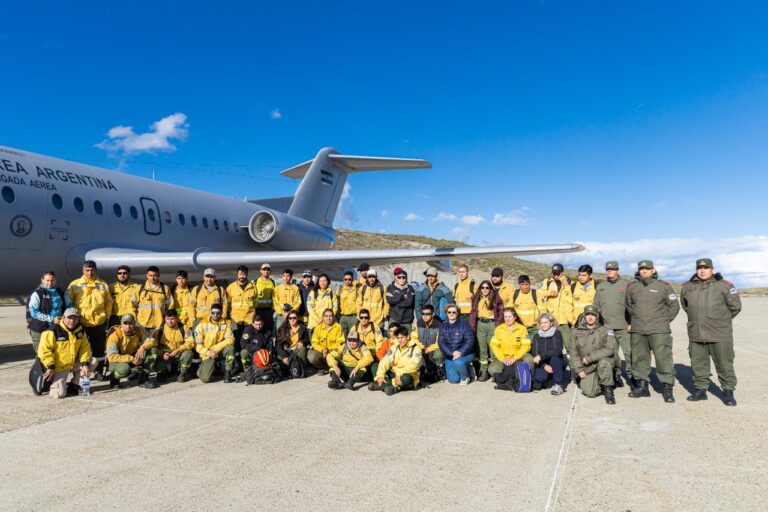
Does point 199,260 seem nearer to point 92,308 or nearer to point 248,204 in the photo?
point 92,308

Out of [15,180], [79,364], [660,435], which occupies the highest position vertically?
[15,180]

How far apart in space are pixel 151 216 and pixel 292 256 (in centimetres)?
356

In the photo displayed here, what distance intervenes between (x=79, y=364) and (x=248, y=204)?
425 inches

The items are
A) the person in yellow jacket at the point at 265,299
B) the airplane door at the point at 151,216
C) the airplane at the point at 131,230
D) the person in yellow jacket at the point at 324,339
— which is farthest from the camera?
the airplane door at the point at 151,216

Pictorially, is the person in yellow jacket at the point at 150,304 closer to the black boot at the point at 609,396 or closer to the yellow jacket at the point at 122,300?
the yellow jacket at the point at 122,300

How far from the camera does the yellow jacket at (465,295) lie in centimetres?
928

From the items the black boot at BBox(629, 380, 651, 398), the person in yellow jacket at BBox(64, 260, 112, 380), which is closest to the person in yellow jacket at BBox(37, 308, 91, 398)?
the person in yellow jacket at BBox(64, 260, 112, 380)

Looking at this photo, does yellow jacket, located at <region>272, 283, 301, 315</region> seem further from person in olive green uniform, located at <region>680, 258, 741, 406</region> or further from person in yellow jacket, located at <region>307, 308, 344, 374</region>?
person in olive green uniform, located at <region>680, 258, 741, 406</region>

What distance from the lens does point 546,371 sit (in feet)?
25.0

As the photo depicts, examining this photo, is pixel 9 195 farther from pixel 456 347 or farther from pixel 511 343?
pixel 511 343

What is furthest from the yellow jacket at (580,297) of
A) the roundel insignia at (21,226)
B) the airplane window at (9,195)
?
the airplane window at (9,195)

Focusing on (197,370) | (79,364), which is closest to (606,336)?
(197,370)

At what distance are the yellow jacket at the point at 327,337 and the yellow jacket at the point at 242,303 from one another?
4.67ft

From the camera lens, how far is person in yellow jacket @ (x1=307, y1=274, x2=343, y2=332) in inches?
368
